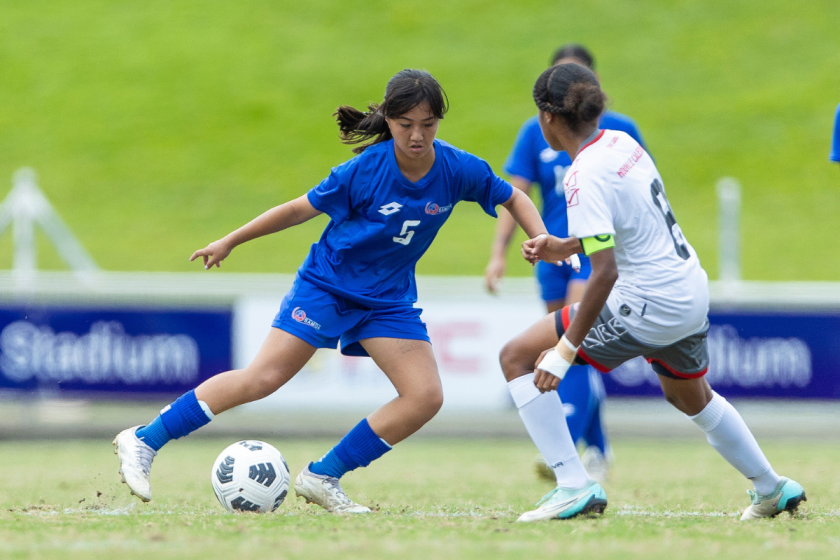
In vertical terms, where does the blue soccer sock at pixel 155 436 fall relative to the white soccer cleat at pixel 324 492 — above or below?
above

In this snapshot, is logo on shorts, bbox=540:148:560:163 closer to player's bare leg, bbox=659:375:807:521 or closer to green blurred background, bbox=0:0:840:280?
player's bare leg, bbox=659:375:807:521

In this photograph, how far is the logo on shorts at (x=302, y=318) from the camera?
14.8ft

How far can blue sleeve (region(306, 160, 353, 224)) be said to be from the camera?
444 centimetres

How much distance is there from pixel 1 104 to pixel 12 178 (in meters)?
5.01

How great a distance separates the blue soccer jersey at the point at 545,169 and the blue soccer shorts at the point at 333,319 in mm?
1812

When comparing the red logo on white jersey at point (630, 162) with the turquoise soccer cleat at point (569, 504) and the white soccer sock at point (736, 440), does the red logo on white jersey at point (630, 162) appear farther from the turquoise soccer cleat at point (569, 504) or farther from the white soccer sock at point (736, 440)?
the turquoise soccer cleat at point (569, 504)

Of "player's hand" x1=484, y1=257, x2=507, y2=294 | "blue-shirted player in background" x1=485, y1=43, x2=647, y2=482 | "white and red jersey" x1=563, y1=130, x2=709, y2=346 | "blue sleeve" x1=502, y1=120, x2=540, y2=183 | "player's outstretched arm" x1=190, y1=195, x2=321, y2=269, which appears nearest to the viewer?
"white and red jersey" x1=563, y1=130, x2=709, y2=346

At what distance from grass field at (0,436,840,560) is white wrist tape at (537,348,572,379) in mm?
550

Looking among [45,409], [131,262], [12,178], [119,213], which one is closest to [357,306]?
[45,409]

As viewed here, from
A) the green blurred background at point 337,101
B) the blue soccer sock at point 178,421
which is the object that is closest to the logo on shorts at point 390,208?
the blue soccer sock at point 178,421

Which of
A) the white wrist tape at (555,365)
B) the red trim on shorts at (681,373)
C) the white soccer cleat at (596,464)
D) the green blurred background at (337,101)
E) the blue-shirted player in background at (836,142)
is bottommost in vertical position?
the white soccer cleat at (596,464)

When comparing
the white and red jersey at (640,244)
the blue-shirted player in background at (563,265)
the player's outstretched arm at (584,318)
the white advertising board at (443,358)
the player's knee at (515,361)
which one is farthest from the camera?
the white advertising board at (443,358)

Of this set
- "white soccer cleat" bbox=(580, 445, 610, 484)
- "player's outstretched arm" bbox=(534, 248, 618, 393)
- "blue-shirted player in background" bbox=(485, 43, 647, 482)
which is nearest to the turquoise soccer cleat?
"player's outstretched arm" bbox=(534, 248, 618, 393)

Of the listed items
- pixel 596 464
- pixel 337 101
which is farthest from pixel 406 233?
pixel 337 101
